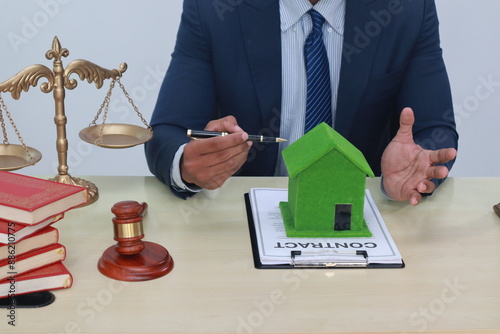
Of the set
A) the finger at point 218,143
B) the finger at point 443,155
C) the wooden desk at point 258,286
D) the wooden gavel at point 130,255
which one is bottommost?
the wooden desk at point 258,286

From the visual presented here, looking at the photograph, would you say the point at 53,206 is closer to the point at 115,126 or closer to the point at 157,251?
the point at 157,251

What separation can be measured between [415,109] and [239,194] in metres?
0.64

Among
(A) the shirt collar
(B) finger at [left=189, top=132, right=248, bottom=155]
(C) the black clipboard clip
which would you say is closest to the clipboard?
(C) the black clipboard clip

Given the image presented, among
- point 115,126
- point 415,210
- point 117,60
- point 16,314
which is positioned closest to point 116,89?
point 117,60

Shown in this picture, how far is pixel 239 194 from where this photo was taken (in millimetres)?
1703

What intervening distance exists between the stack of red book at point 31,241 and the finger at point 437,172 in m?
0.80

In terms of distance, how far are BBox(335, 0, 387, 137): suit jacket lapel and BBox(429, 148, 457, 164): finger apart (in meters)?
0.48

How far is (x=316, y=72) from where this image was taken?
1993mm

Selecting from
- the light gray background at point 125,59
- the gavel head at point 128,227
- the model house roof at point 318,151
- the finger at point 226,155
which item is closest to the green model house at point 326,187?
the model house roof at point 318,151

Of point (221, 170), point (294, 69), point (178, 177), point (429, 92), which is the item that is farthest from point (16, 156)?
point (429, 92)

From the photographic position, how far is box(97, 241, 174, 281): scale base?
4.14 ft

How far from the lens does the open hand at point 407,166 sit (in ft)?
5.15

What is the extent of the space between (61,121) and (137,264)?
447 mm

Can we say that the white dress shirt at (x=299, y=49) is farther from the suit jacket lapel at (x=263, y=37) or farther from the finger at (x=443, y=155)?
the finger at (x=443, y=155)
